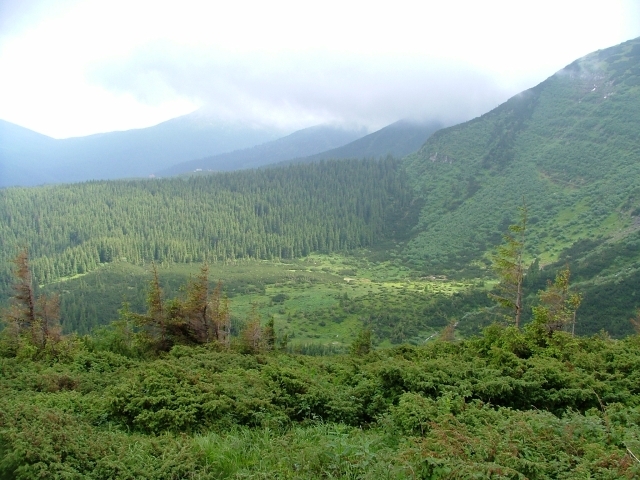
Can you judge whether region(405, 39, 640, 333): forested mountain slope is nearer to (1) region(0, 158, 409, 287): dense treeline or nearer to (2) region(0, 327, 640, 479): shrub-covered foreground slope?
(1) region(0, 158, 409, 287): dense treeline

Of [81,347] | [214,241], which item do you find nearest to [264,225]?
[214,241]

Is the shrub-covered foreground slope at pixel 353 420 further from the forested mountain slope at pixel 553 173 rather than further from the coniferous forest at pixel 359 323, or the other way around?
the forested mountain slope at pixel 553 173

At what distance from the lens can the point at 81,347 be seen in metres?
24.4

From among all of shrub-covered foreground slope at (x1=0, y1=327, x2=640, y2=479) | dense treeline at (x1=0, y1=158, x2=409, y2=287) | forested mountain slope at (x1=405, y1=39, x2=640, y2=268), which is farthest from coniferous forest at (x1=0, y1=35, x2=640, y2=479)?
dense treeline at (x1=0, y1=158, x2=409, y2=287)

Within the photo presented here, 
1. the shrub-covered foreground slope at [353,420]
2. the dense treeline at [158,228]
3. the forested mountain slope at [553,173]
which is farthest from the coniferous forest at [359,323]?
the dense treeline at [158,228]

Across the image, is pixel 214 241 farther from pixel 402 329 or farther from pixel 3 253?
pixel 402 329

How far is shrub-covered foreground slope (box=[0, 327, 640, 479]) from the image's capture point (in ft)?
21.5

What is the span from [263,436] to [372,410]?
3.14 meters

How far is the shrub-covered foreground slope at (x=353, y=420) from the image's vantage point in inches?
258

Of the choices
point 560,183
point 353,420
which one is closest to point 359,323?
point 353,420

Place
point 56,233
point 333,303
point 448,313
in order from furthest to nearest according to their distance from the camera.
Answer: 1. point 56,233
2. point 333,303
3. point 448,313

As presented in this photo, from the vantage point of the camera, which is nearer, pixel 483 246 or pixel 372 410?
pixel 372 410

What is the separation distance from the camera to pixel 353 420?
10.7 m

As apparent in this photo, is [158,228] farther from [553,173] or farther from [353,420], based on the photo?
[353,420]
